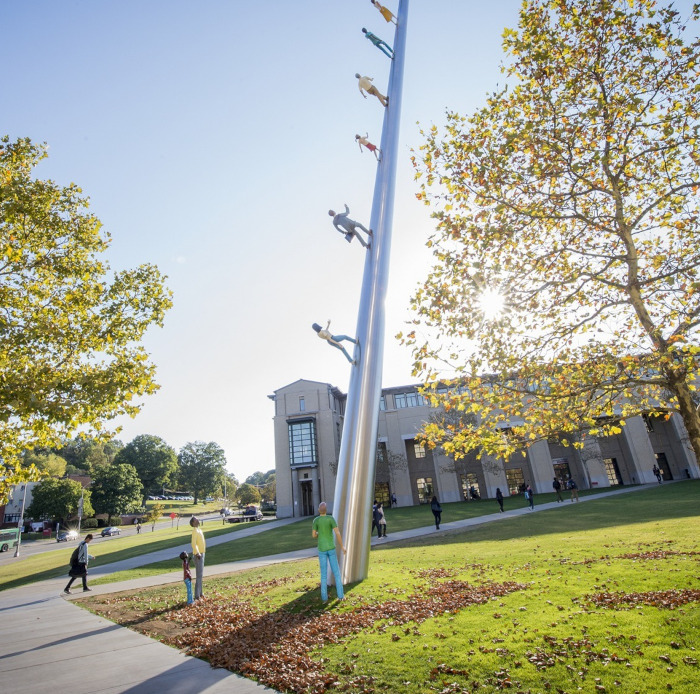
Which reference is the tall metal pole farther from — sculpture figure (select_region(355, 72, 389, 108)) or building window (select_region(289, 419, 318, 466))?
building window (select_region(289, 419, 318, 466))

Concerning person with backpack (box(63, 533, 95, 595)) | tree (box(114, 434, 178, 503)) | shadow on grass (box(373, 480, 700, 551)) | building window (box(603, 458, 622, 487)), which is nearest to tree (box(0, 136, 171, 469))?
person with backpack (box(63, 533, 95, 595))

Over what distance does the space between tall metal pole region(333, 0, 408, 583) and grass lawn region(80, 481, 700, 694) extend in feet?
4.18

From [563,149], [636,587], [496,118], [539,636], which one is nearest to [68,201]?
[496,118]

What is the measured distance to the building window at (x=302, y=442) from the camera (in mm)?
49219

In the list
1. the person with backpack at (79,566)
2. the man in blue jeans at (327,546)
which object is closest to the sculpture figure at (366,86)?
the man in blue jeans at (327,546)

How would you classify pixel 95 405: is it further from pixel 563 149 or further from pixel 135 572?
pixel 563 149

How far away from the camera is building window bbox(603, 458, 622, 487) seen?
44.8 metres

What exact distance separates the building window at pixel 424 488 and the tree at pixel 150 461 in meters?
66.5

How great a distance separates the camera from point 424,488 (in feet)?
157

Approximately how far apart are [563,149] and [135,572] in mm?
20118

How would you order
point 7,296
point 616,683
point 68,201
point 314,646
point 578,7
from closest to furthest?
1. point 616,683
2. point 314,646
3. point 578,7
4. point 7,296
5. point 68,201

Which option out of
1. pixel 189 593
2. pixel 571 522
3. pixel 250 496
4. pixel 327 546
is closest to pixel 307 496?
pixel 250 496

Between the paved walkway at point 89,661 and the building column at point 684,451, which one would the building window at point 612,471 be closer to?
the building column at point 684,451

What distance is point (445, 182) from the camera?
939cm
